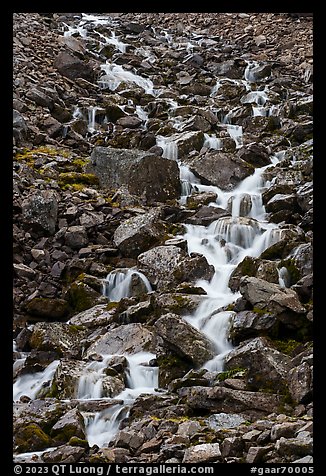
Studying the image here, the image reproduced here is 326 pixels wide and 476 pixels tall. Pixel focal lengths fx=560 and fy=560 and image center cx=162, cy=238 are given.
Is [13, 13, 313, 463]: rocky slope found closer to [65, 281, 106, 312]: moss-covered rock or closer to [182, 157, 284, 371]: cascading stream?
[65, 281, 106, 312]: moss-covered rock

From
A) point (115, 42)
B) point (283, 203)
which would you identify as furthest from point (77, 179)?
point (115, 42)

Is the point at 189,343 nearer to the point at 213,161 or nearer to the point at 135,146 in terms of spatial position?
the point at 213,161

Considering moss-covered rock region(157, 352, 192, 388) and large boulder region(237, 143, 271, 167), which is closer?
moss-covered rock region(157, 352, 192, 388)

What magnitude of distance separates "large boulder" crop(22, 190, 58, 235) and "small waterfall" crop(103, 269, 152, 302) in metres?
2.40

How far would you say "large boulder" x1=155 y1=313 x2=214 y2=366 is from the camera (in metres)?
9.59

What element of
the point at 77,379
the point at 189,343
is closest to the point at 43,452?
the point at 77,379

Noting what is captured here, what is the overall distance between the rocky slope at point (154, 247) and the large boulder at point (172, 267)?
0.03 m

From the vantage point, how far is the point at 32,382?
9734 millimetres

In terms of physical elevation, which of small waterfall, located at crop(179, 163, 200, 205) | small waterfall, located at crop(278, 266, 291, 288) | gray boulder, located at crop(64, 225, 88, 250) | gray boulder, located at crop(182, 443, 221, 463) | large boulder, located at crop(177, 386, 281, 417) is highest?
small waterfall, located at crop(179, 163, 200, 205)

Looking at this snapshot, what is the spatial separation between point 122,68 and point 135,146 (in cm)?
928

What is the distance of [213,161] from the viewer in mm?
17875

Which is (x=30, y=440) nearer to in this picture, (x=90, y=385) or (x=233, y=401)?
(x=90, y=385)

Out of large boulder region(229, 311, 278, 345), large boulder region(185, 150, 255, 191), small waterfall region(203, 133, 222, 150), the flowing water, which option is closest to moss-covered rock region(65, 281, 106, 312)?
the flowing water

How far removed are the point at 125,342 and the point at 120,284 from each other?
2.43 meters
